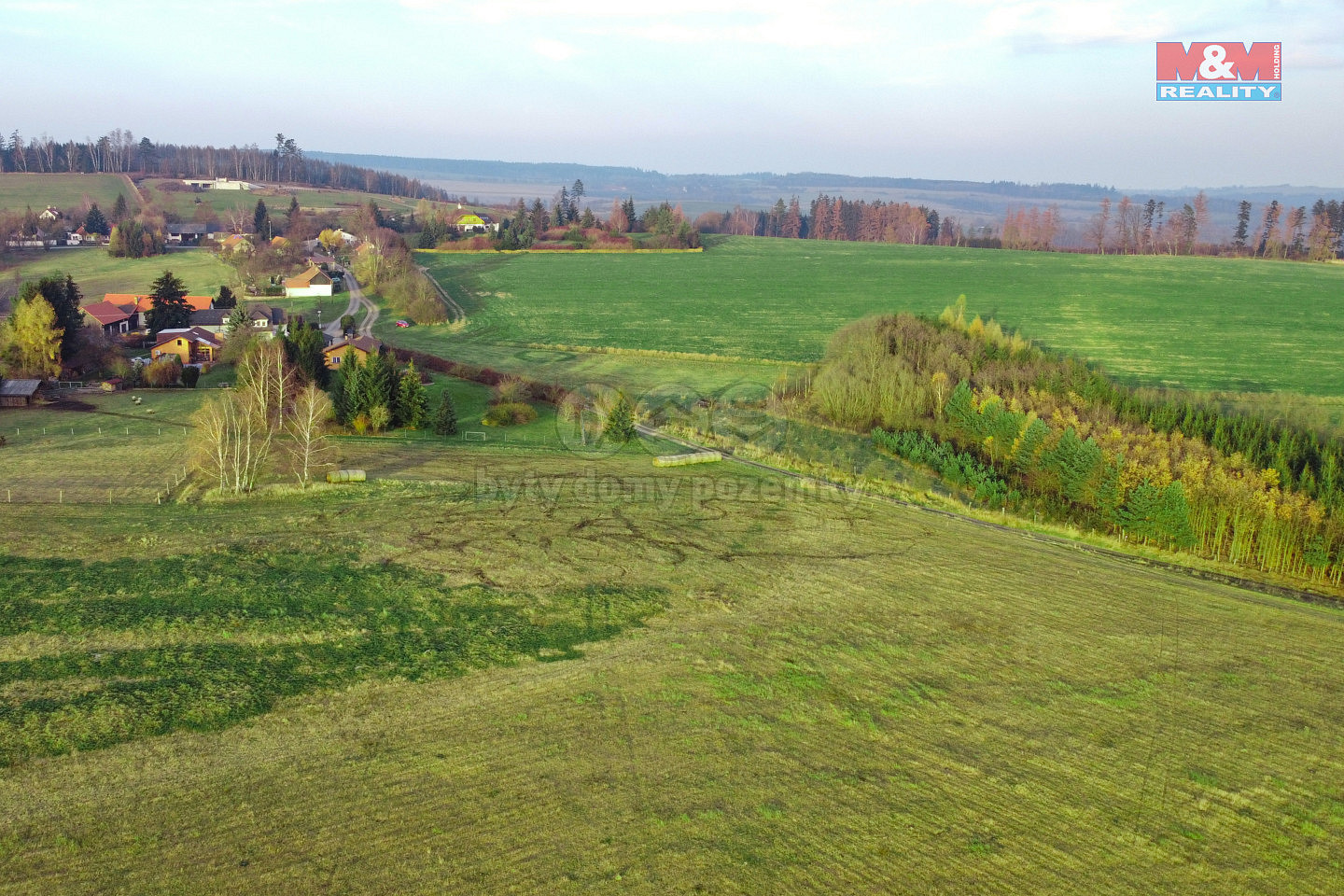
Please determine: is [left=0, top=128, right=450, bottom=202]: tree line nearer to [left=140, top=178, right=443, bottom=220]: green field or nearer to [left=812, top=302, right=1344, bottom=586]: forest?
[left=140, top=178, right=443, bottom=220]: green field

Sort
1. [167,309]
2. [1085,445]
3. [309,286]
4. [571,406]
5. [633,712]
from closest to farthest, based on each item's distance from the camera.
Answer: [633,712] < [1085,445] < [571,406] < [167,309] < [309,286]

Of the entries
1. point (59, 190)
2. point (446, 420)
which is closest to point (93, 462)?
point (446, 420)

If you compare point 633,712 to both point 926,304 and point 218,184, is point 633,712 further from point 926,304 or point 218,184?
point 218,184

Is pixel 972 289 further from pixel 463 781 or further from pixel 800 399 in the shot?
pixel 463 781

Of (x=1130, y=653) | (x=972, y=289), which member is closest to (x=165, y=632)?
(x=1130, y=653)

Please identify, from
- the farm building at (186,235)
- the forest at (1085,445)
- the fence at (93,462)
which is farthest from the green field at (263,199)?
the forest at (1085,445)
